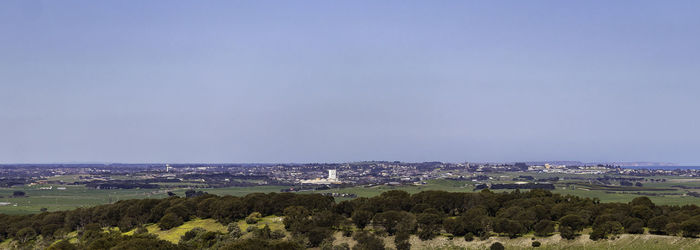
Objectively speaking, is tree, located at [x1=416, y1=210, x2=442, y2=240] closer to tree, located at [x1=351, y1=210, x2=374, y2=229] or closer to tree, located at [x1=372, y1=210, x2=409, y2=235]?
tree, located at [x1=372, y1=210, x2=409, y2=235]

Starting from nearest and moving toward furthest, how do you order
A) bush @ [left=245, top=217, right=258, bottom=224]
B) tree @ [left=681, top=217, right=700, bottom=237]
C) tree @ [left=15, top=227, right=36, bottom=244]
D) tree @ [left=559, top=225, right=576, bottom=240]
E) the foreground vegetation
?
tree @ [left=681, top=217, right=700, bottom=237] → tree @ [left=559, top=225, right=576, bottom=240] → the foreground vegetation → tree @ [left=15, top=227, right=36, bottom=244] → bush @ [left=245, top=217, right=258, bottom=224]

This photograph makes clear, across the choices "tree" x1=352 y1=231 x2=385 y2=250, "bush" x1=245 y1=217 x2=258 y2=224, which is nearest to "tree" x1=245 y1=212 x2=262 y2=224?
"bush" x1=245 y1=217 x2=258 y2=224

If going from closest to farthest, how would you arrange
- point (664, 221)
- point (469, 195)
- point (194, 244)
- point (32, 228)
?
1. point (194, 244)
2. point (664, 221)
3. point (32, 228)
4. point (469, 195)

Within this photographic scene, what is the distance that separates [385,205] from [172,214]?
118 feet

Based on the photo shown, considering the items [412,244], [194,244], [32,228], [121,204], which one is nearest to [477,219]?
[412,244]

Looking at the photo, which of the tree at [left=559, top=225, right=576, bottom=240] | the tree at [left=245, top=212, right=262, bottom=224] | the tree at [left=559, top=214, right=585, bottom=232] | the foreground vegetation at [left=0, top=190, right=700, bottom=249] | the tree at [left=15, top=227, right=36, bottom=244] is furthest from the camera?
the tree at [left=245, top=212, right=262, bottom=224]

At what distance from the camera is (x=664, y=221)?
274ft

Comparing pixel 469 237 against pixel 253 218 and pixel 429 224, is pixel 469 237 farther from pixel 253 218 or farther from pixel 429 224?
pixel 253 218

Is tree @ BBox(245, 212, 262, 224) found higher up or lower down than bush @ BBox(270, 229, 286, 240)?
higher up

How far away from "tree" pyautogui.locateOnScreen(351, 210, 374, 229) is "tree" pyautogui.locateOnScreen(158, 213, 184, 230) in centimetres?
3047

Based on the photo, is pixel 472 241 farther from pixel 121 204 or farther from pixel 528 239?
pixel 121 204

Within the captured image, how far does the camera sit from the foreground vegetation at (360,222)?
272 feet

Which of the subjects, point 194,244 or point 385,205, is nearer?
point 194,244

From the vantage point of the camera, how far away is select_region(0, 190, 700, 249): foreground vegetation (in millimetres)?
83031
